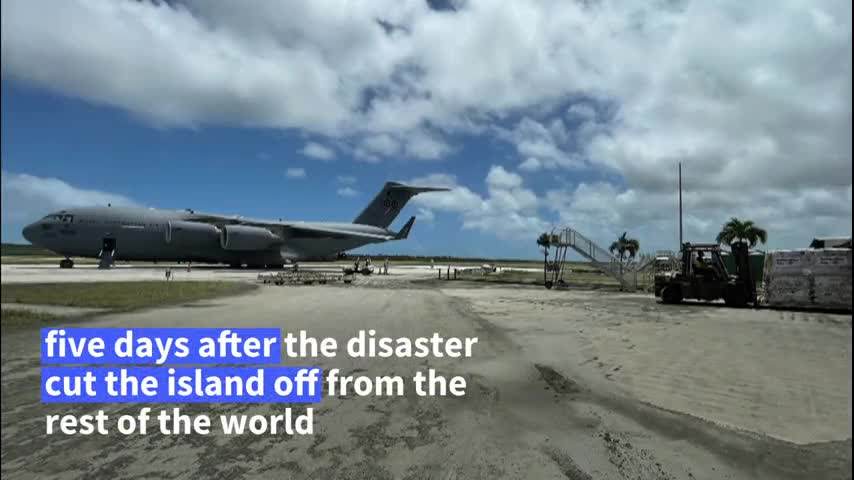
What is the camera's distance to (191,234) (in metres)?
44.1

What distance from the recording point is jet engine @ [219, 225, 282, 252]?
47.7m

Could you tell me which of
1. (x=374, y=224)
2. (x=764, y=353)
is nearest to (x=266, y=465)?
(x=764, y=353)

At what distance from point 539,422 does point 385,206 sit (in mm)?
66260

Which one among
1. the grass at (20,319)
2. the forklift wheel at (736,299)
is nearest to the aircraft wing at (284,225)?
the forklift wheel at (736,299)

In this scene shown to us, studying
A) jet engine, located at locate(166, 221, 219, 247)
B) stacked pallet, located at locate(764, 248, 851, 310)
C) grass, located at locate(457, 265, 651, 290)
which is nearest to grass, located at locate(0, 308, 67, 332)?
stacked pallet, located at locate(764, 248, 851, 310)

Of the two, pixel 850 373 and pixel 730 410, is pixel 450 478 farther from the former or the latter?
pixel 730 410

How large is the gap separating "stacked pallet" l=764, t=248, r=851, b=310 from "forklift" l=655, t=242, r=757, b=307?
7.87 m

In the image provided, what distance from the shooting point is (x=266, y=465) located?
14.9 ft

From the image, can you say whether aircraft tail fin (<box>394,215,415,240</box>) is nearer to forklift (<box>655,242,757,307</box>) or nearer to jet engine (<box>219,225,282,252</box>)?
jet engine (<box>219,225,282,252</box>)

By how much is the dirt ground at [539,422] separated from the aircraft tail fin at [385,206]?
61.5 metres

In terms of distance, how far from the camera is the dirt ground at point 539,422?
4.11 m

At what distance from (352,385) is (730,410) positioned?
549 centimetres

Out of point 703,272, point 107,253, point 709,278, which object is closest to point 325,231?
point 703,272

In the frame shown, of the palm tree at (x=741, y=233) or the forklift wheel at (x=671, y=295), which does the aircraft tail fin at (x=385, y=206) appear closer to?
the forklift wheel at (x=671, y=295)
